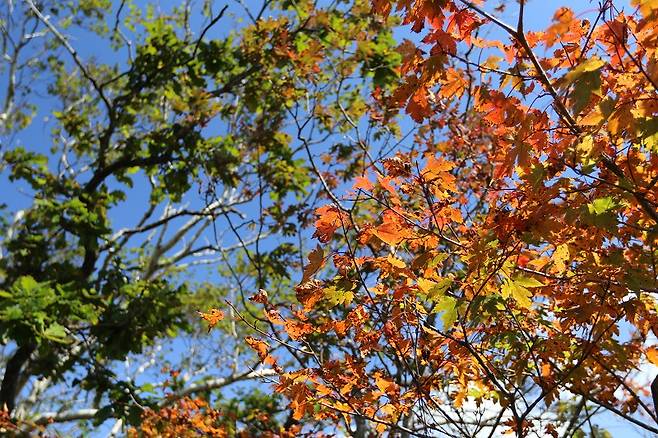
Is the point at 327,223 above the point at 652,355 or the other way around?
above

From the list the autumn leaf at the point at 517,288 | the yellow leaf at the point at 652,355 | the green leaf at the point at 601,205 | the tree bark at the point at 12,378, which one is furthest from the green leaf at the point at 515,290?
the tree bark at the point at 12,378

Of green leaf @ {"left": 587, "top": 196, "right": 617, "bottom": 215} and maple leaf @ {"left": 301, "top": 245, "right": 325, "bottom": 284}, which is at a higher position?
green leaf @ {"left": 587, "top": 196, "right": 617, "bottom": 215}

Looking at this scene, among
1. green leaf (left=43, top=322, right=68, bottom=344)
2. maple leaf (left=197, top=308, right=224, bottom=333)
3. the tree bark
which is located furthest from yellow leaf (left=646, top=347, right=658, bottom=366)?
the tree bark

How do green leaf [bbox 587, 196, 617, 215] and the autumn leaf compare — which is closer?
green leaf [bbox 587, 196, 617, 215]

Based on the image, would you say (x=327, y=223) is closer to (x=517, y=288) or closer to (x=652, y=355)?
(x=517, y=288)

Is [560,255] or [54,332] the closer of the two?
[560,255]

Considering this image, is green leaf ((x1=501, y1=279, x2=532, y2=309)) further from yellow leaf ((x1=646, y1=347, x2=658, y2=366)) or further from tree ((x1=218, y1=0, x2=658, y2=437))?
yellow leaf ((x1=646, y1=347, x2=658, y2=366))

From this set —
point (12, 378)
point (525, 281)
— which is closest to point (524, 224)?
point (525, 281)

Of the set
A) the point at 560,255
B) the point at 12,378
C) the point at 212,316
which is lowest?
the point at 212,316

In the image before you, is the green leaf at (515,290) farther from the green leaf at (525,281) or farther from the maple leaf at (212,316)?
the maple leaf at (212,316)

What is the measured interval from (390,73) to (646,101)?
230 inches

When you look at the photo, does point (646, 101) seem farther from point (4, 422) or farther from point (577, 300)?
point (4, 422)

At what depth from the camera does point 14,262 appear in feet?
25.3

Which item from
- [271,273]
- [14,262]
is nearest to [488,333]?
[271,273]
